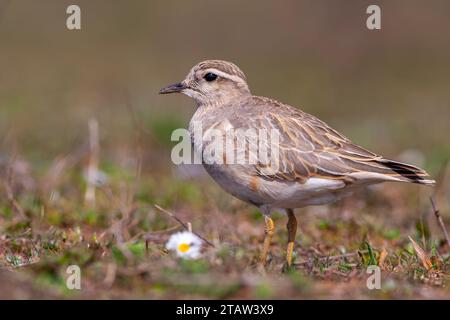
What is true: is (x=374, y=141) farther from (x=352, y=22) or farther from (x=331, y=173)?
(x=352, y=22)

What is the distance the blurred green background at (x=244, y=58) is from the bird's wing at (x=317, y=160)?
6857 millimetres

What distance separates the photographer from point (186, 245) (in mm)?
6473

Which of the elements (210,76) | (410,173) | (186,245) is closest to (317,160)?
(410,173)

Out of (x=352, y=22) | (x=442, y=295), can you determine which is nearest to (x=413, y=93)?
(x=352, y=22)

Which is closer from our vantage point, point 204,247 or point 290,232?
point 204,247

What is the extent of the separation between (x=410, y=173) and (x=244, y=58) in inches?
632

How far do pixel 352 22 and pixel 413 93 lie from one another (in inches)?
165

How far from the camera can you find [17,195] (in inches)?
346

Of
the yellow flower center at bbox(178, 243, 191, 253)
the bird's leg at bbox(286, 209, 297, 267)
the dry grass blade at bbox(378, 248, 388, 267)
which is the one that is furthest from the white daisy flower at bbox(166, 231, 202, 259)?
the dry grass blade at bbox(378, 248, 388, 267)

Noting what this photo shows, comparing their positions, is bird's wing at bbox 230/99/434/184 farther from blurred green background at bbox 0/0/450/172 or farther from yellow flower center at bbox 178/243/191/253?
blurred green background at bbox 0/0/450/172

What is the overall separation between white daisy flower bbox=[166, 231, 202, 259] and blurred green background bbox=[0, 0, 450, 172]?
7.27 metres

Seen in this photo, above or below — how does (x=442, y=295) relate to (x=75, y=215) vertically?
below

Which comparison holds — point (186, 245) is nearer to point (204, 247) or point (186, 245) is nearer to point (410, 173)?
point (204, 247)

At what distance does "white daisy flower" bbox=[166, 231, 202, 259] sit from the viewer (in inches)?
242
